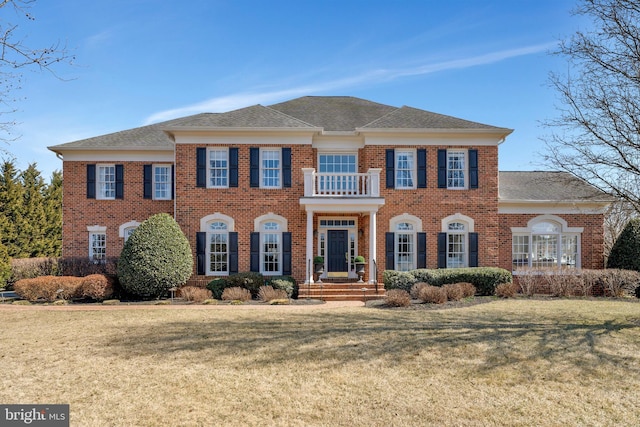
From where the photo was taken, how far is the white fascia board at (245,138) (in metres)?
18.1

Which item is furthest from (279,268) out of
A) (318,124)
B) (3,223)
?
(3,223)

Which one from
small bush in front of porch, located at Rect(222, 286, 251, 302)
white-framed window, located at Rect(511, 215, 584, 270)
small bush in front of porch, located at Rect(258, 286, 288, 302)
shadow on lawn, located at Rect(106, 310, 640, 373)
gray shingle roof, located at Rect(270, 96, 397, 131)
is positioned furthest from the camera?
gray shingle roof, located at Rect(270, 96, 397, 131)

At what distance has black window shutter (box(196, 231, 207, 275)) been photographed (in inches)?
709

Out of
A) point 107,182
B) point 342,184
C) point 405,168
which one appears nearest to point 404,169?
point 405,168

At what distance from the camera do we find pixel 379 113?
2173 centimetres

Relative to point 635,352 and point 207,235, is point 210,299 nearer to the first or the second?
point 207,235

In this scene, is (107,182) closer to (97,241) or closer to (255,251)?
(97,241)

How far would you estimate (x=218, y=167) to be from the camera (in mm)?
18250

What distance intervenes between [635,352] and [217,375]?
7816 millimetres

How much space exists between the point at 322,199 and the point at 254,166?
3.20 meters

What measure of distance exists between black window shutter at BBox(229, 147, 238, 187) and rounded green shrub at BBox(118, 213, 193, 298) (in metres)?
3.01

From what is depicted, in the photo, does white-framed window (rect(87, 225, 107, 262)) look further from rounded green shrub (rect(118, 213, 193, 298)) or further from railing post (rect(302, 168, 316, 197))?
railing post (rect(302, 168, 316, 197))

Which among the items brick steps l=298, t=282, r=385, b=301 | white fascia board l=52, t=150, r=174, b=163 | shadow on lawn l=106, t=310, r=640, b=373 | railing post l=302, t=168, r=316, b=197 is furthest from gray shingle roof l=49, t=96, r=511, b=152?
shadow on lawn l=106, t=310, r=640, b=373

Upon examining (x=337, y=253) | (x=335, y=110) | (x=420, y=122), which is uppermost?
(x=335, y=110)
